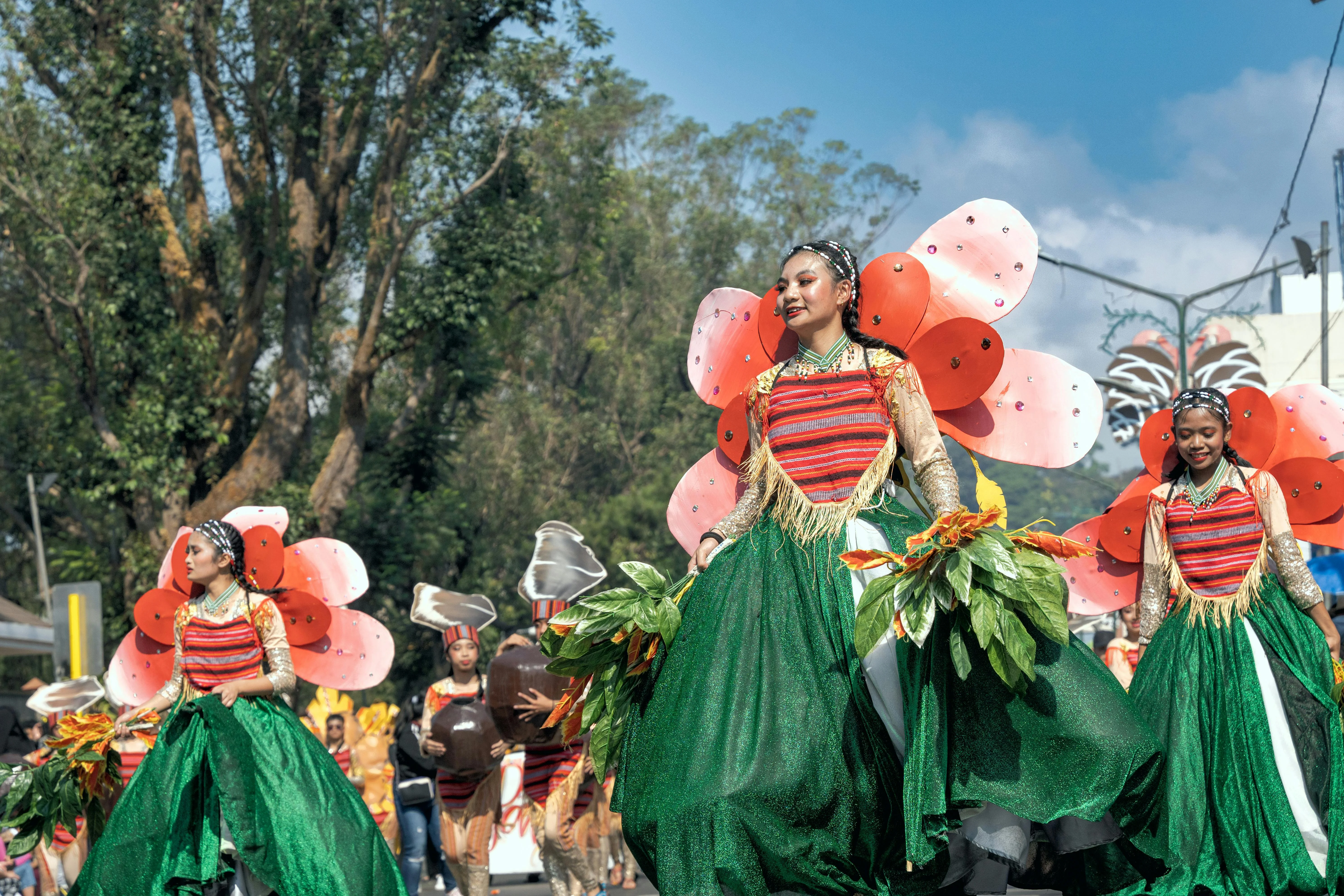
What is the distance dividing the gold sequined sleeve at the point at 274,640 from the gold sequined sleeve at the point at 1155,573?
11.6 feet

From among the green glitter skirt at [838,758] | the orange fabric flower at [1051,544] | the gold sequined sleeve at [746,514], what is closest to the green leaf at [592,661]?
the green glitter skirt at [838,758]

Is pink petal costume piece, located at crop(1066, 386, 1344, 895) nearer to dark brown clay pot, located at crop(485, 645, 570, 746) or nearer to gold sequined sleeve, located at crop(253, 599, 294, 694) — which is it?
dark brown clay pot, located at crop(485, 645, 570, 746)

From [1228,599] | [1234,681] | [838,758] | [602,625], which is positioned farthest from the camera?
→ [1228,599]

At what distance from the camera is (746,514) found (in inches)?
174

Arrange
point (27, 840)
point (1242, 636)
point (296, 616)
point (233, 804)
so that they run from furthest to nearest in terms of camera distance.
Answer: point (296, 616), point (27, 840), point (233, 804), point (1242, 636)

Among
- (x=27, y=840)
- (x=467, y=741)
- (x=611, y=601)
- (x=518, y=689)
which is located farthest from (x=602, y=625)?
(x=467, y=741)

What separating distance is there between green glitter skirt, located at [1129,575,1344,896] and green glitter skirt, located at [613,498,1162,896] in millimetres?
1177

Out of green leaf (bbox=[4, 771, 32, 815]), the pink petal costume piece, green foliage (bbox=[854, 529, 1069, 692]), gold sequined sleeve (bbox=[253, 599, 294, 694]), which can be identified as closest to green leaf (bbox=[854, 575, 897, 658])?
green foliage (bbox=[854, 529, 1069, 692])

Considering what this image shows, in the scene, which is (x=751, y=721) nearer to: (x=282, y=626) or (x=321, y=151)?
(x=282, y=626)

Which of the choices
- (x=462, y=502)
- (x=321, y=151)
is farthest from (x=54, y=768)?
(x=462, y=502)

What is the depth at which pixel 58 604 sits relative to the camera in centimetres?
1193

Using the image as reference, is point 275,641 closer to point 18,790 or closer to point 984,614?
point 18,790

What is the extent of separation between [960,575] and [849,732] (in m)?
0.58

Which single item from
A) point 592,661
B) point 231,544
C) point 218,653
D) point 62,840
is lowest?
point 62,840
